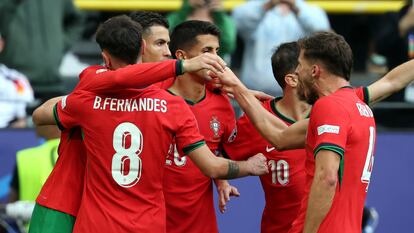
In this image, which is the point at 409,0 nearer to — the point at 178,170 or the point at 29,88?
the point at 29,88

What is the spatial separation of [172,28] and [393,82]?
3.71 metres

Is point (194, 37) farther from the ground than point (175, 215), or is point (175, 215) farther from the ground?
point (194, 37)

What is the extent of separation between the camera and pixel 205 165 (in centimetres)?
637

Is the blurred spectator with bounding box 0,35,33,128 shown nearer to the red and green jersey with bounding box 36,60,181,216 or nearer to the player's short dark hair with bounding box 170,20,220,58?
the player's short dark hair with bounding box 170,20,220,58

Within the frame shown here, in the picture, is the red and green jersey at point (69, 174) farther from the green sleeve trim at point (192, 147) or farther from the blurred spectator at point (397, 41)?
the blurred spectator at point (397, 41)

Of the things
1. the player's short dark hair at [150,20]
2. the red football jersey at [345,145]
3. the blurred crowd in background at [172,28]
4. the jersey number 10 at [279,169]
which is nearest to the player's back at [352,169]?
the red football jersey at [345,145]

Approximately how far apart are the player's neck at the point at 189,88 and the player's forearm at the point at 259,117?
49 cm

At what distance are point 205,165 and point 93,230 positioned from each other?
2.40 ft

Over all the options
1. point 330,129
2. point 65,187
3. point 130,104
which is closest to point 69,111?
point 130,104

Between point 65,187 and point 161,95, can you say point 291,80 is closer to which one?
point 161,95

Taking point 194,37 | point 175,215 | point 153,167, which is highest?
point 194,37

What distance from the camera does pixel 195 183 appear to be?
711 centimetres

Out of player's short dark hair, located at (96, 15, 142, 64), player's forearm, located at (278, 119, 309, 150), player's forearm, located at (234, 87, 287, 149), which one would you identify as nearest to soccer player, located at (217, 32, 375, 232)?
player's forearm, located at (278, 119, 309, 150)

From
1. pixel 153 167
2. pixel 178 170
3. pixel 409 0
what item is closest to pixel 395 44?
pixel 409 0
